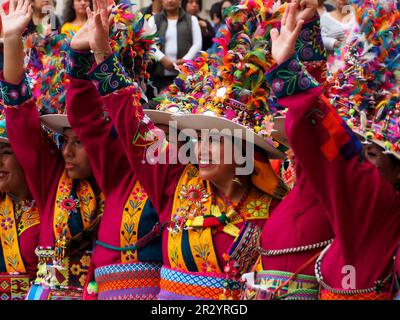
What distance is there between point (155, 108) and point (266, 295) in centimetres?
167

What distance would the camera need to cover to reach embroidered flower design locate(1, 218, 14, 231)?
5.79 metres

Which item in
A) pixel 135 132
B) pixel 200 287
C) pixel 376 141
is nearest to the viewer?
pixel 376 141

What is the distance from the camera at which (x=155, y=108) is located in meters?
5.57

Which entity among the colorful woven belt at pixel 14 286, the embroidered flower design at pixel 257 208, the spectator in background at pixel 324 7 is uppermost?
the embroidered flower design at pixel 257 208

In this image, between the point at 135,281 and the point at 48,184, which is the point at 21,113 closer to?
the point at 48,184

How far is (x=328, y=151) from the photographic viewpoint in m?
3.80

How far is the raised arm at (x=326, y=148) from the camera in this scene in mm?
3783

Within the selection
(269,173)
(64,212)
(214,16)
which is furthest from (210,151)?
(214,16)

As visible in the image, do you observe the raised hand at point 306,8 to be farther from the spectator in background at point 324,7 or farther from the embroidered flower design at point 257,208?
the spectator in background at point 324,7

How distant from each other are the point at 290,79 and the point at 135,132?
4.43ft

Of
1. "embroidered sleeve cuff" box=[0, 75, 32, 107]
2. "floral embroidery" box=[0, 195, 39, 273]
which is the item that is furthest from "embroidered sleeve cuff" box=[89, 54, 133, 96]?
"floral embroidery" box=[0, 195, 39, 273]

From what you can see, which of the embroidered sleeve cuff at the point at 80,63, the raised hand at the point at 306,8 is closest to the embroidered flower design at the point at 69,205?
the embroidered sleeve cuff at the point at 80,63

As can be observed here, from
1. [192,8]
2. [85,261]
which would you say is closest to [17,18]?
[85,261]

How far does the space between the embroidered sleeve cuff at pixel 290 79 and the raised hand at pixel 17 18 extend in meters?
1.99
